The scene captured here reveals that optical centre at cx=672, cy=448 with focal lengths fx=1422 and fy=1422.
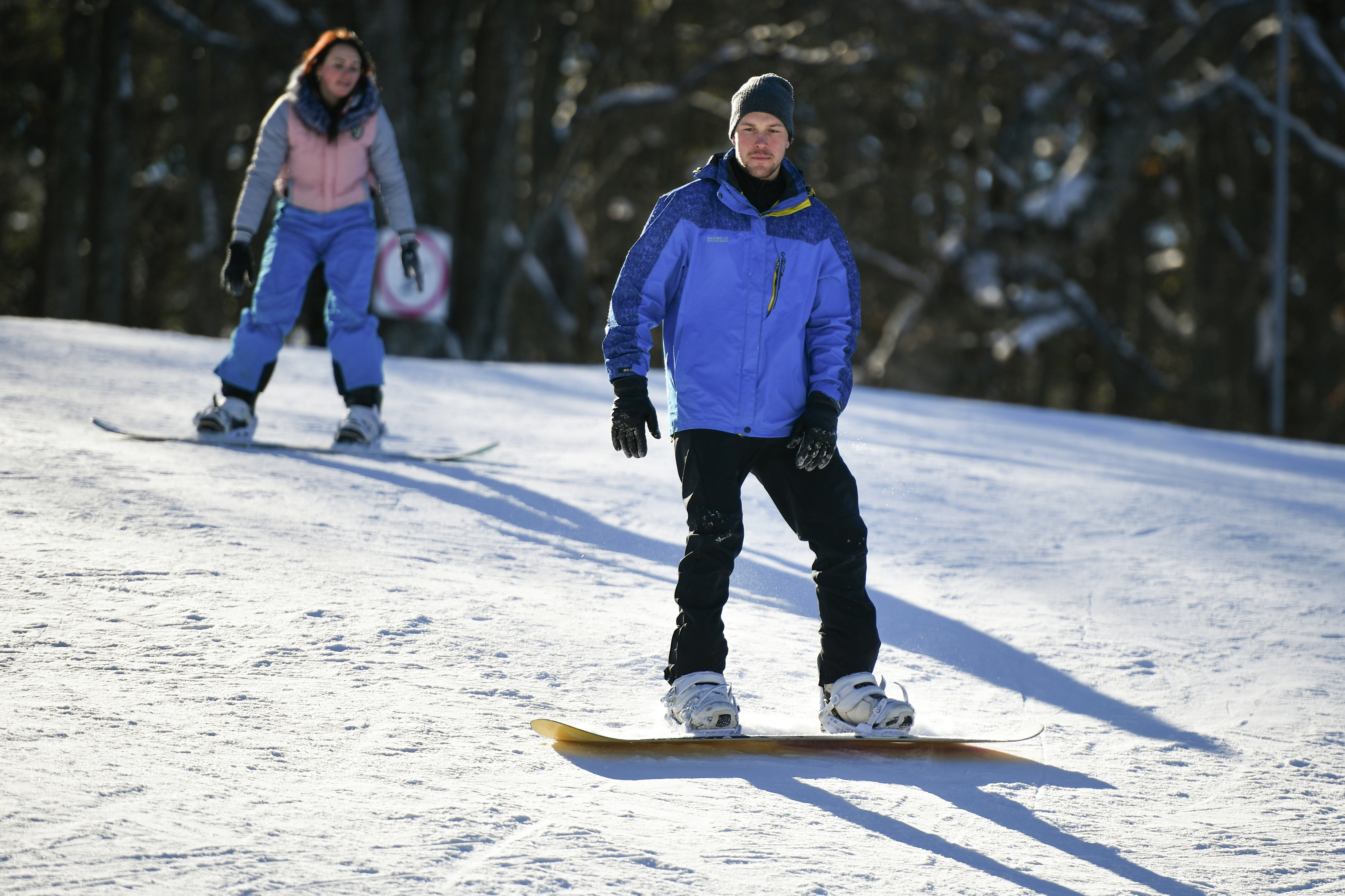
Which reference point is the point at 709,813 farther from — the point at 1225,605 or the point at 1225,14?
the point at 1225,14

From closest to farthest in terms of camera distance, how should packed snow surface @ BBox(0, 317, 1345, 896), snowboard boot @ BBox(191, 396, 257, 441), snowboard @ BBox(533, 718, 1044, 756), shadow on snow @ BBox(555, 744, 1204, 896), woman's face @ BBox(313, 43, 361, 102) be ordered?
packed snow surface @ BBox(0, 317, 1345, 896) < shadow on snow @ BBox(555, 744, 1204, 896) < snowboard @ BBox(533, 718, 1044, 756) < woman's face @ BBox(313, 43, 361, 102) < snowboard boot @ BBox(191, 396, 257, 441)

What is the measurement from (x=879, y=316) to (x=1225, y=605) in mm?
24723

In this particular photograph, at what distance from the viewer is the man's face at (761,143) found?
338cm

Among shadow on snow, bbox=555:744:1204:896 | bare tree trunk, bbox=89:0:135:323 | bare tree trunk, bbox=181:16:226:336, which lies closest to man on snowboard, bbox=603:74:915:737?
shadow on snow, bbox=555:744:1204:896

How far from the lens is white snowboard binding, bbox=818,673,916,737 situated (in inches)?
129

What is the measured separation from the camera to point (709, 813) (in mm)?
2818

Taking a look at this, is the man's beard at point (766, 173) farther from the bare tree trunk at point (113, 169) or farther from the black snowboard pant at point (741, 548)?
the bare tree trunk at point (113, 169)

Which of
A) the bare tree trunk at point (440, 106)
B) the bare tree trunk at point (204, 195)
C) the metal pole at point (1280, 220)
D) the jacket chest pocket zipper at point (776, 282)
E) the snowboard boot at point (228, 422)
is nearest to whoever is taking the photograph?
the jacket chest pocket zipper at point (776, 282)

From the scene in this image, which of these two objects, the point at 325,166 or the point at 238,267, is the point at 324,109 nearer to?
the point at 325,166

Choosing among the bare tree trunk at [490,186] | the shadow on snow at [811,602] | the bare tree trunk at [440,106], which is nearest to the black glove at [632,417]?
the shadow on snow at [811,602]

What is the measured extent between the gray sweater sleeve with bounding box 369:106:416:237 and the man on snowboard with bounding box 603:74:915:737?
3249mm

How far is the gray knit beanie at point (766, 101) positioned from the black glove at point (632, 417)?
0.65 meters

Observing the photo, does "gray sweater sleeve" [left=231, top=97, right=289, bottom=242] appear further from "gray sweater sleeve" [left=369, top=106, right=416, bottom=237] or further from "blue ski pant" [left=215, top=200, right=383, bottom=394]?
"gray sweater sleeve" [left=369, top=106, right=416, bottom=237]

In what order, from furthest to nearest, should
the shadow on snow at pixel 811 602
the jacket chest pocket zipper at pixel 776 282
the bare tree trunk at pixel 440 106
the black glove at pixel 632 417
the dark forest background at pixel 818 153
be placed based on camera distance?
the dark forest background at pixel 818 153, the bare tree trunk at pixel 440 106, the shadow on snow at pixel 811 602, the jacket chest pocket zipper at pixel 776 282, the black glove at pixel 632 417
